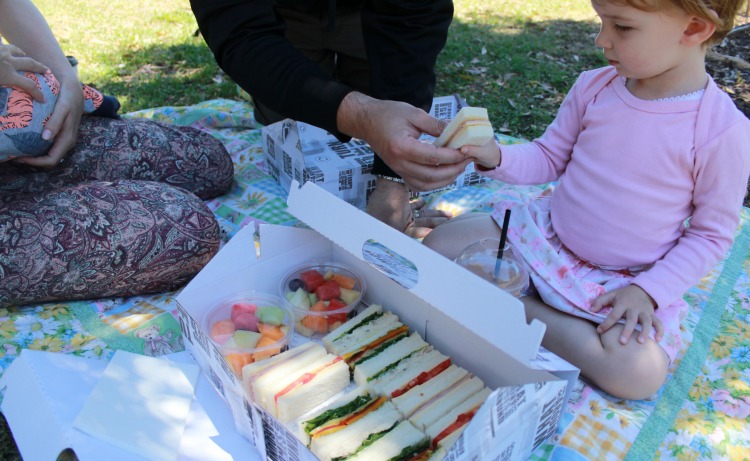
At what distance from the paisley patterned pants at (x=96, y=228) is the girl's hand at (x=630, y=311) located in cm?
126

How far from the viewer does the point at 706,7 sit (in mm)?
1478

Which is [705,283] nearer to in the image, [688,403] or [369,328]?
[688,403]

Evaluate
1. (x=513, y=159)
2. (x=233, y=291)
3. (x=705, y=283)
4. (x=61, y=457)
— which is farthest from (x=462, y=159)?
(x=61, y=457)

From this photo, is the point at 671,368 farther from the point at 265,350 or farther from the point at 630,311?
the point at 265,350

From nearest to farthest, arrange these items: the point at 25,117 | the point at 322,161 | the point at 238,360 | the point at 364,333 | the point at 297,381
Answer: the point at 297,381, the point at 238,360, the point at 364,333, the point at 25,117, the point at 322,161

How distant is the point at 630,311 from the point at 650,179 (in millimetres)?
387

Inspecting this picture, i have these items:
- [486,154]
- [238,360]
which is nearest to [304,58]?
[486,154]

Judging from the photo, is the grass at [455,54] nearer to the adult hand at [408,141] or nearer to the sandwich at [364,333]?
the adult hand at [408,141]

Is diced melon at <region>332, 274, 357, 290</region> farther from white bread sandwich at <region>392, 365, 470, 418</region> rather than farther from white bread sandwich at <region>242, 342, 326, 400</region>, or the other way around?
white bread sandwich at <region>392, 365, 470, 418</region>

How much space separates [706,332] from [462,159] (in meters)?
0.96

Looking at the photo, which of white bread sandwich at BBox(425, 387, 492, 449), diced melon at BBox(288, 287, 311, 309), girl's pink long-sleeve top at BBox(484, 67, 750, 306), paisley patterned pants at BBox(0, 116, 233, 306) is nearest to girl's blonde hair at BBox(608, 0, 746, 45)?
girl's pink long-sleeve top at BBox(484, 67, 750, 306)

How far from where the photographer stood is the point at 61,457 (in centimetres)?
140

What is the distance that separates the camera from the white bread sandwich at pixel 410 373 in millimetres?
1487

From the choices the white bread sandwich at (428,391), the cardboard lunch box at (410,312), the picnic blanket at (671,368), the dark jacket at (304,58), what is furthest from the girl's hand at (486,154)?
the picnic blanket at (671,368)
